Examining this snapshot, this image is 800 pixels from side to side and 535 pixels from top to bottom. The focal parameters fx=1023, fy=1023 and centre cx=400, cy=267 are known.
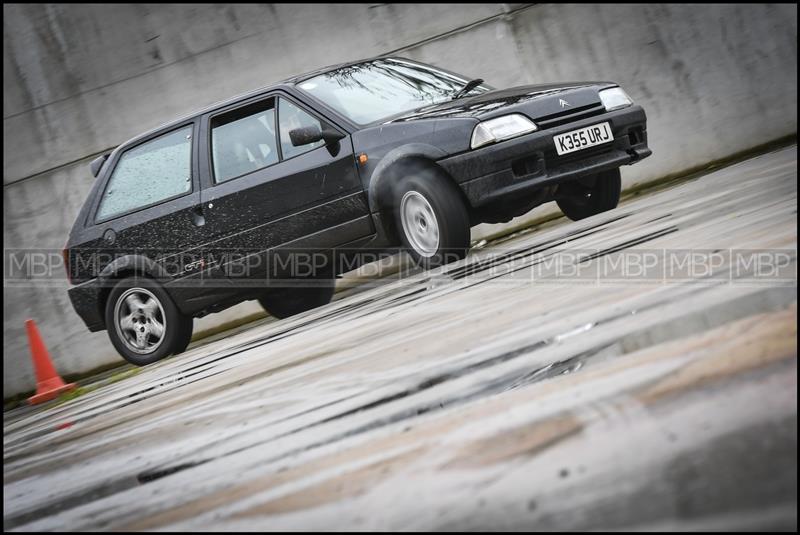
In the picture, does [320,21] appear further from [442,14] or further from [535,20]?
[535,20]

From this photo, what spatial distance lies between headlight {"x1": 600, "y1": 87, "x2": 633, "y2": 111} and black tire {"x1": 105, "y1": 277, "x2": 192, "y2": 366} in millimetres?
3358

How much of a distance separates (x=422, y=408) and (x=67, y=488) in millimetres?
1311

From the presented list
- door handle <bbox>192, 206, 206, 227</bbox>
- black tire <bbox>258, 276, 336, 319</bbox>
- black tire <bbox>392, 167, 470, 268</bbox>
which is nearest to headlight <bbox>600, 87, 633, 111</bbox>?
black tire <bbox>392, 167, 470, 268</bbox>

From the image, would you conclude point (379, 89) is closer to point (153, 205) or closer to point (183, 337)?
point (153, 205)

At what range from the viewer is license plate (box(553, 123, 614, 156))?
6.02 metres

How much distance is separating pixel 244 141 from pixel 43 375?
3738 mm

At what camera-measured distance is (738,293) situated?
9.48ft

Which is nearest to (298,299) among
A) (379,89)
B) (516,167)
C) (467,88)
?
(379,89)

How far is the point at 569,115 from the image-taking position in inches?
242

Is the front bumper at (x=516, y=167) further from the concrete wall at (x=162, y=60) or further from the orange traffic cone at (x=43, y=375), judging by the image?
the orange traffic cone at (x=43, y=375)

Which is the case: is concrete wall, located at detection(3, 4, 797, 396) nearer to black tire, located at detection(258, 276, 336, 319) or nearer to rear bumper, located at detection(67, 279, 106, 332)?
black tire, located at detection(258, 276, 336, 319)

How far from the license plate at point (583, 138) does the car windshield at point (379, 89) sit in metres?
1.05

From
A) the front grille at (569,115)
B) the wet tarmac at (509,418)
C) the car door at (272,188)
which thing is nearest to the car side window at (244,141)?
the car door at (272,188)

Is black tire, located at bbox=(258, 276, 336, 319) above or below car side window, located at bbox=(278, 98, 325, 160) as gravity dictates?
below
